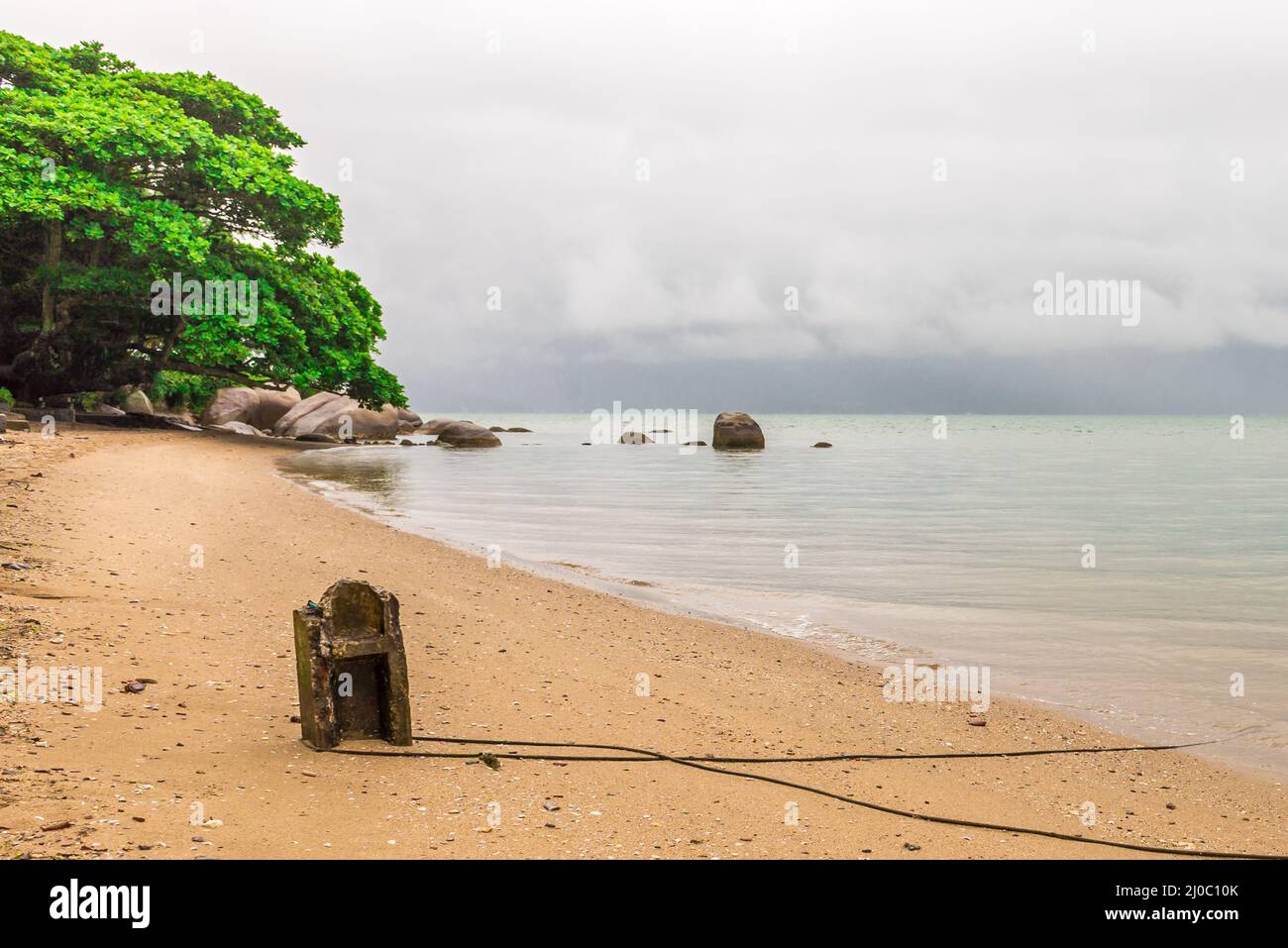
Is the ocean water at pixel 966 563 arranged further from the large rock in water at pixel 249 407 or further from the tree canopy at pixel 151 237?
the large rock in water at pixel 249 407

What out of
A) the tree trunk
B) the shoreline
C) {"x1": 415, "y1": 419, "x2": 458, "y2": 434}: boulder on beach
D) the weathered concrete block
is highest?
the tree trunk

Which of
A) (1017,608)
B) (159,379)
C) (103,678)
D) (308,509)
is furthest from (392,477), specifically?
(103,678)

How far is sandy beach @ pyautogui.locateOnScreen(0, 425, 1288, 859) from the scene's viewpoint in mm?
4383

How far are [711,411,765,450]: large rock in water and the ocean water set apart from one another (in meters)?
21.1

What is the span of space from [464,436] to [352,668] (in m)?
50.7

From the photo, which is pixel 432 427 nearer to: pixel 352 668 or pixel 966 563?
pixel 966 563

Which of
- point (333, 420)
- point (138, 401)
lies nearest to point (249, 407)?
point (333, 420)

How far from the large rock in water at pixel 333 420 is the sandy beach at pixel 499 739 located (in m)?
39.9

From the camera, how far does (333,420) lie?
166 ft

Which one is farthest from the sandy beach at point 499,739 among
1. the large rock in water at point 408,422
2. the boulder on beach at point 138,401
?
the large rock in water at point 408,422

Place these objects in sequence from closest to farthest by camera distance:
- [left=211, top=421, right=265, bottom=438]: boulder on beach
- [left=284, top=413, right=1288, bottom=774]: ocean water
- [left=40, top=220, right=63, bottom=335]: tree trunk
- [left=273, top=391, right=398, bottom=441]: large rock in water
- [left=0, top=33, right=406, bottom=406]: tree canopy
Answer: [left=284, top=413, right=1288, bottom=774]: ocean water → [left=0, top=33, right=406, bottom=406]: tree canopy → [left=40, top=220, right=63, bottom=335]: tree trunk → [left=211, top=421, right=265, bottom=438]: boulder on beach → [left=273, top=391, right=398, bottom=441]: large rock in water

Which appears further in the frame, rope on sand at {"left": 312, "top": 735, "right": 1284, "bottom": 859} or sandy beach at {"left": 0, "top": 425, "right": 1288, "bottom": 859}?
rope on sand at {"left": 312, "top": 735, "right": 1284, "bottom": 859}

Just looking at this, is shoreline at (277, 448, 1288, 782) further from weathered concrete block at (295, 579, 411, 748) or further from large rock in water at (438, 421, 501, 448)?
large rock in water at (438, 421, 501, 448)

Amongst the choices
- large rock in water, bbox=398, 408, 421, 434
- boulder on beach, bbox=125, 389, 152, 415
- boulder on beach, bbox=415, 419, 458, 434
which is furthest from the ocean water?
large rock in water, bbox=398, 408, 421, 434
